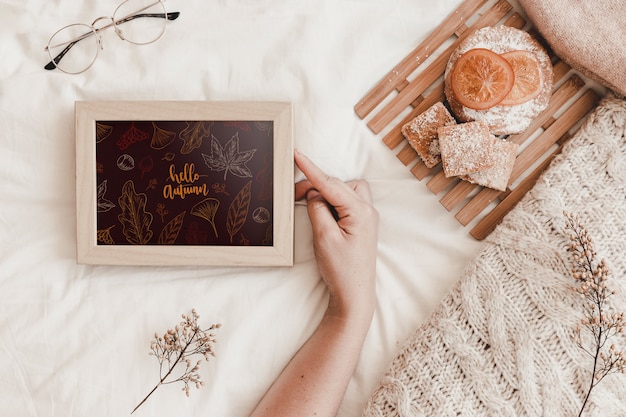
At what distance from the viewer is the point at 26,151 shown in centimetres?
109

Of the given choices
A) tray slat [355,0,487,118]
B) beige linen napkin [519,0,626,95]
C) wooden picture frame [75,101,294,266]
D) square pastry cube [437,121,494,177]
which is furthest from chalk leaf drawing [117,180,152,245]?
beige linen napkin [519,0,626,95]

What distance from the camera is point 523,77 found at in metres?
0.98

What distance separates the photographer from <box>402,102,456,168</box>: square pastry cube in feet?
3.34

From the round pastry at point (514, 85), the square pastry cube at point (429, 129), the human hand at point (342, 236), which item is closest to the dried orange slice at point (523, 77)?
the round pastry at point (514, 85)

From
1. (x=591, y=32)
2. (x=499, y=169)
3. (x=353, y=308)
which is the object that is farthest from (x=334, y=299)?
(x=591, y=32)

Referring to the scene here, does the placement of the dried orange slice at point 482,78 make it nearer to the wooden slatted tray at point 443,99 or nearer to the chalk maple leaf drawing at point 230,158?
the wooden slatted tray at point 443,99

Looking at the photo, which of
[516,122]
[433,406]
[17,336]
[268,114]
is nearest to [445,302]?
[433,406]

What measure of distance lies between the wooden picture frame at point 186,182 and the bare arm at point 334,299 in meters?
0.07

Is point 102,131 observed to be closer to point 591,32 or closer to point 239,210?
point 239,210

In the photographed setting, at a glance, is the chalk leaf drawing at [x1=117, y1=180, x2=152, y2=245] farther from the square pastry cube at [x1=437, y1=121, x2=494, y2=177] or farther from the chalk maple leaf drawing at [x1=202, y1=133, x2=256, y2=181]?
the square pastry cube at [x1=437, y1=121, x2=494, y2=177]

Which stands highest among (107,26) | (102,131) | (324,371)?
(107,26)

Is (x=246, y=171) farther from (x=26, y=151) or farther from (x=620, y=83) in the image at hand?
(x=620, y=83)

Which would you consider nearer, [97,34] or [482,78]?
[482,78]

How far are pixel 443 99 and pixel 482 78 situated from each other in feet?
0.36
